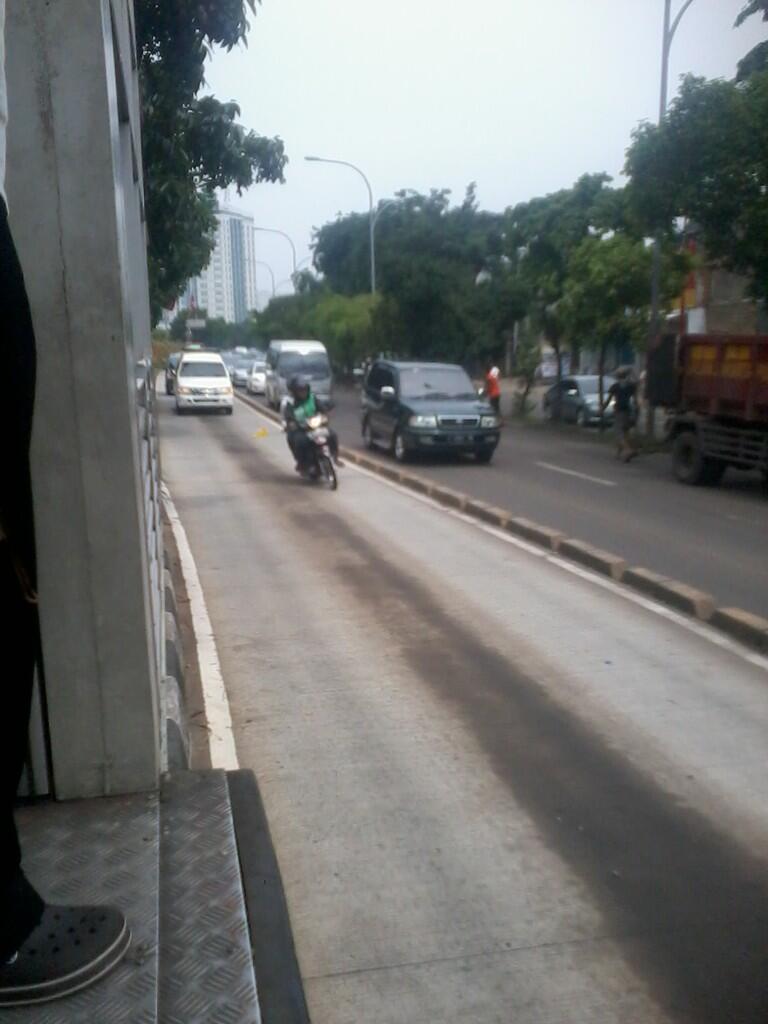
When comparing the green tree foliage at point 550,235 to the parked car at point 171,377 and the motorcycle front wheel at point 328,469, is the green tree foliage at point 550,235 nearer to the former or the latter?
the parked car at point 171,377

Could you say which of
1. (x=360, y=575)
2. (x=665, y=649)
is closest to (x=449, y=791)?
(x=665, y=649)

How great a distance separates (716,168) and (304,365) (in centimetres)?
2096

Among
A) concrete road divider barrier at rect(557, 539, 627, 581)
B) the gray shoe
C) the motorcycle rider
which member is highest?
the gray shoe

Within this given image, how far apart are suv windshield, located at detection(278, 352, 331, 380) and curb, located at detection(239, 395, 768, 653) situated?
21851 mm

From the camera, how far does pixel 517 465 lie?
2248 centimetres

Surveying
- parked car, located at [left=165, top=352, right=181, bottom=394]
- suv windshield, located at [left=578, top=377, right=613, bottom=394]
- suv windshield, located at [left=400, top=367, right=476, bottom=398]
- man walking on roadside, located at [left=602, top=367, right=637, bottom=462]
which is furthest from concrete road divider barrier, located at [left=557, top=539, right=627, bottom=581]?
parked car, located at [left=165, top=352, right=181, bottom=394]

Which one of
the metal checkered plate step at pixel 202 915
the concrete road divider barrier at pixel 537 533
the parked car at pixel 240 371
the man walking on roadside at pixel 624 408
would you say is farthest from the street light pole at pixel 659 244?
the parked car at pixel 240 371

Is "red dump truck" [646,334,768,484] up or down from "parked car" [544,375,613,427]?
up

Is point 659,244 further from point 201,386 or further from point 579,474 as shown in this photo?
point 201,386

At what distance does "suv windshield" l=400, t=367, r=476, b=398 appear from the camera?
22344mm

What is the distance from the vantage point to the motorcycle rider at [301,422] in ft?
58.3

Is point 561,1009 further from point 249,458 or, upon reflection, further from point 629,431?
point 629,431

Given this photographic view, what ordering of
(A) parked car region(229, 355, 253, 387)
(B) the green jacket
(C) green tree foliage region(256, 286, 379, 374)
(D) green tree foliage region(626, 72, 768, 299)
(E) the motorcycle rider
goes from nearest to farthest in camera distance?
(E) the motorcycle rider < (B) the green jacket < (D) green tree foliage region(626, 72, 768, 299) < (C) green tree foliage region(256, 286, 379, 374) < (A) parked car region(229, 355, 253, 387)

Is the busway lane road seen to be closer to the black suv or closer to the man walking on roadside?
the black suv
